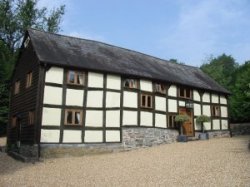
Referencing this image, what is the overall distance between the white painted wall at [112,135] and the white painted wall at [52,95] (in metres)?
3.87

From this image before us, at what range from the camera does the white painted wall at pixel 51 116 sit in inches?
773

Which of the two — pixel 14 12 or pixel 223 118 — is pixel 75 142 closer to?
pixel 223 118

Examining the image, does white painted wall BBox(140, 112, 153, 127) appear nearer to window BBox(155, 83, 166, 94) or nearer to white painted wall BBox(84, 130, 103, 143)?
window BBox(155, 83, 166, 94)

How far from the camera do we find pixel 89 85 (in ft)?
70.3

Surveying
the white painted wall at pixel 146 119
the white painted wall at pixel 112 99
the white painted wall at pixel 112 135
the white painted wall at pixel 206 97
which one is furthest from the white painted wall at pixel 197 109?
the white painted wall at pixel 112 135

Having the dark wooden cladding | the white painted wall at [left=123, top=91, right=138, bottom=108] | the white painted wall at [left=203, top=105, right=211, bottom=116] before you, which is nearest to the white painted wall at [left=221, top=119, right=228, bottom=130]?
the white painted wall at [left=203, top=105, right=211, bottom=116]

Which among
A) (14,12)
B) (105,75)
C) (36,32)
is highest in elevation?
(14,12)

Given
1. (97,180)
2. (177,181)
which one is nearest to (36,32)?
(97,180)

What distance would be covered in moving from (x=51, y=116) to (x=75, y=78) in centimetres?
298

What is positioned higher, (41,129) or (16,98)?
(16,98)

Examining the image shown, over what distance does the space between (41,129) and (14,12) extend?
27655 mm

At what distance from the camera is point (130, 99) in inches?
904

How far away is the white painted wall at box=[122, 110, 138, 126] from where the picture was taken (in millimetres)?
22312

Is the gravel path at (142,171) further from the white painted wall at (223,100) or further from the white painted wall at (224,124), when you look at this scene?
the white painted wall at (223,100)
